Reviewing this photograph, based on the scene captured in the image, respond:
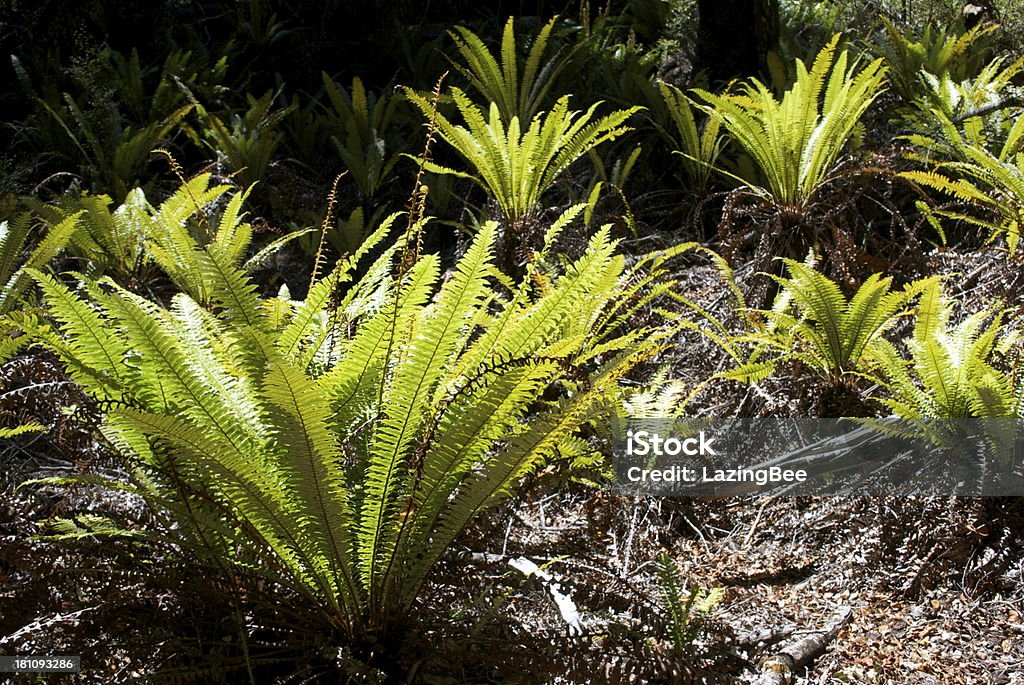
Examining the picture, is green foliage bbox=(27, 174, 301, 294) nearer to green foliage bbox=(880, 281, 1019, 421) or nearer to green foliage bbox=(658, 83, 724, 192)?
green foliage bbox=(658, 83, 724, 192)

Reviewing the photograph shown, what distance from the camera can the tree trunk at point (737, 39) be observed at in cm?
483

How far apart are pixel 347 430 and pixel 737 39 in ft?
12.8

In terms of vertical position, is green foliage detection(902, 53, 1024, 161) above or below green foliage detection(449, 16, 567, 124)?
below

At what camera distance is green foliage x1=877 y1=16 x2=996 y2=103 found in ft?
14.7

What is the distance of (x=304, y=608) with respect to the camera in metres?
1.65

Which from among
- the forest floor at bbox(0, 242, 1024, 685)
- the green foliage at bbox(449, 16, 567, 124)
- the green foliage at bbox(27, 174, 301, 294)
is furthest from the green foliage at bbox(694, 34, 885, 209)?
the green foliage at bbox(27, 174, 301, 294)

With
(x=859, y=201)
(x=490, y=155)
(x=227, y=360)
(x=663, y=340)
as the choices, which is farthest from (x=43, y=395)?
(x=859, y=201)

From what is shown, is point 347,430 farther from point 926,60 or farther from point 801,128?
point 926,60

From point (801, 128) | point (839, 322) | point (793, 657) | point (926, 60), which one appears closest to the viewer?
point (793, 657)

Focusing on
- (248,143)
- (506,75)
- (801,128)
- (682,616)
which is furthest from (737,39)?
(682,616)

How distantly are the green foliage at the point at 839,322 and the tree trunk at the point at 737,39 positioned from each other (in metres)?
2.27

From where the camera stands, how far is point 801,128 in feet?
11.5

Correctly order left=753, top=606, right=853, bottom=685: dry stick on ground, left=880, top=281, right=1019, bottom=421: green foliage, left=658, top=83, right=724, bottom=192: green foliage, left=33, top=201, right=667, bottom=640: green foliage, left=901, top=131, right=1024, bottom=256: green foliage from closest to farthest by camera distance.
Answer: left=33, top=201, right=667, bottom=640: green foliage → left=753, top=606, right=853, bottom=685: dry stick on ground → left=880, top=281, right=1019, bottom=421: green foliage → left=901, top=131, right=1024, bottom=256: green foliage → left=658, top=83, right=724, bottom=192: green foliage

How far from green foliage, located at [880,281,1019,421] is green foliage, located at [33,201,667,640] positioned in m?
1.08
